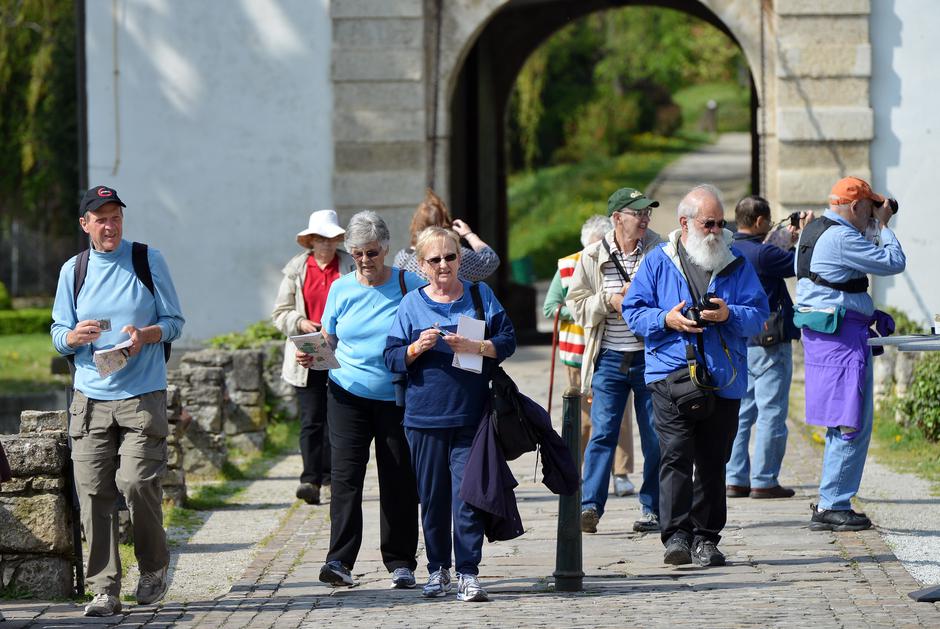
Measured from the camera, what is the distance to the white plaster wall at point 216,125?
14.2m

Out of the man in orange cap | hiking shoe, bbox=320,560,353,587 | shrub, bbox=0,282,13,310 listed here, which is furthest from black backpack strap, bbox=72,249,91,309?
shrub, bbox=0,282,13,310

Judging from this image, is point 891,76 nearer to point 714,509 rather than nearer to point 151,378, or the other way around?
point 714,509

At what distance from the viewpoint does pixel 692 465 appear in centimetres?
739

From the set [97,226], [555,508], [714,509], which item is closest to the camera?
[97,226]

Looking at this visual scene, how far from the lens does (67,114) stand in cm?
2758

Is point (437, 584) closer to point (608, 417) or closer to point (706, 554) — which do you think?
point (706, 554)

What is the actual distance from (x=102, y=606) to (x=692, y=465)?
274 cm

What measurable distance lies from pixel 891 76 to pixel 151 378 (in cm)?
879

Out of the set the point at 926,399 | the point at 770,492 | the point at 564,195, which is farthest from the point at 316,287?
the point at 564,195

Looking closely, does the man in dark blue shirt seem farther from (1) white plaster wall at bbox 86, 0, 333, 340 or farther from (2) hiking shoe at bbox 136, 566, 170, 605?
(1) white plaster wall at bbox 86, 0, 333, 340

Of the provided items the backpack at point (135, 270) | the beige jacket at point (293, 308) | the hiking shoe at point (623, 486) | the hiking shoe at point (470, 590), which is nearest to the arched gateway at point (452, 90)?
the beige jacket at point (293, 308)

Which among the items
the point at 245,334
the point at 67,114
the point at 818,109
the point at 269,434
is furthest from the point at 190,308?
the point at 67,114

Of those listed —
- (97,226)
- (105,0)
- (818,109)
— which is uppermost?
(105,0)

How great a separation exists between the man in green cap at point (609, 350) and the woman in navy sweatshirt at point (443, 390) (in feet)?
4.27
